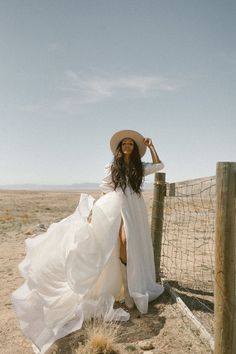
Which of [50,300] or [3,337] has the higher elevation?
[50,300]

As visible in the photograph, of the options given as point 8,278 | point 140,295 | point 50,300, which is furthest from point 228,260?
point 8,278

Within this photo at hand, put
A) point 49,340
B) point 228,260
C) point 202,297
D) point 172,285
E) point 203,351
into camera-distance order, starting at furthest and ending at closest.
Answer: point 172,285
point 202,297
point 49,340
point 203,351
point 228,260

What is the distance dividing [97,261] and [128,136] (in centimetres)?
174

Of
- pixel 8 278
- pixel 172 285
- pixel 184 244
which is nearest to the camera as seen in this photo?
pixel 172 285

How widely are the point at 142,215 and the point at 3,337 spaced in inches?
A: 88.5

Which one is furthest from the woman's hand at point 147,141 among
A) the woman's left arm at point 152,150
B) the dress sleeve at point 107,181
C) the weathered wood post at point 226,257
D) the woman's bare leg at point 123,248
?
the weathered wood post at point 226,257

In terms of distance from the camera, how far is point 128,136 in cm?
562

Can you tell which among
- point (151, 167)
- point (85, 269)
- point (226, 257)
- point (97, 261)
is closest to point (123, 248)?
point (97, 261)

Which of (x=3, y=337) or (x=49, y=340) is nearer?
(x=49, y=340)

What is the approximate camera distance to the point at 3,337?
486 cm

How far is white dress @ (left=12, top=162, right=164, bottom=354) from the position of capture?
4.61m

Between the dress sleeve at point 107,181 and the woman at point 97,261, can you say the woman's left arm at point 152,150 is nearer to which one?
the woman at point 97,261

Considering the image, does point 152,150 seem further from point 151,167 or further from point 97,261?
point 97,261

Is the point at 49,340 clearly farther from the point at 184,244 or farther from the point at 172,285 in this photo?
the point at 184,244
